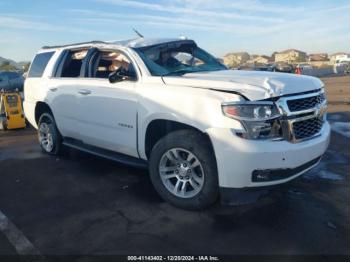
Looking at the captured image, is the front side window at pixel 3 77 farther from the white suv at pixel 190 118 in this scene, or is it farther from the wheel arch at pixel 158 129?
the wheel arch at pixel 158 129

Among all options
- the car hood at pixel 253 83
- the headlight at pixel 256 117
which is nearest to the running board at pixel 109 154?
the car hood at pixel 253 83

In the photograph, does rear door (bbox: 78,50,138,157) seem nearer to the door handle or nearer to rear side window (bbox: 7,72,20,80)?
the door handle

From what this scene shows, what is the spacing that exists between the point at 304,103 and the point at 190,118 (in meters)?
1.23

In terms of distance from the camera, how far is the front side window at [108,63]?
4.91 metres

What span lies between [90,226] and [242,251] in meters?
1.58

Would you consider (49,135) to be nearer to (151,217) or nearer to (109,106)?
(109,106)

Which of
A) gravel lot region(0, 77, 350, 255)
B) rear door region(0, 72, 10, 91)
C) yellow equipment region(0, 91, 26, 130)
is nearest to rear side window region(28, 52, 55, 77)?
gravel lot region(0, 77, 350, 255)

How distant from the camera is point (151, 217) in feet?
12.9

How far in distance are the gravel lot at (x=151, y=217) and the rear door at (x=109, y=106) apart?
0.63m

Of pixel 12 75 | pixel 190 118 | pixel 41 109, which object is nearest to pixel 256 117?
pixel 190 118

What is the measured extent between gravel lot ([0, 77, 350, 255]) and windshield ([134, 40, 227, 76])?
160 centimetres

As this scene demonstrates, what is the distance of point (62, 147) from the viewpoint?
6.41m

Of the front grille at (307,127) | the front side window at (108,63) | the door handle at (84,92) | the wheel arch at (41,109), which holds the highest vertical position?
the front side window at (108,63)

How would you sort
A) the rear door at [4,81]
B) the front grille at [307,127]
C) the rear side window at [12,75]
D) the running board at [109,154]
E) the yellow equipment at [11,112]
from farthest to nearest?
the rear side window at [12,75], the rear door at [4,81], the yellow equipment at [11,112], the running board at [109,154], the front grille at [307,127]
